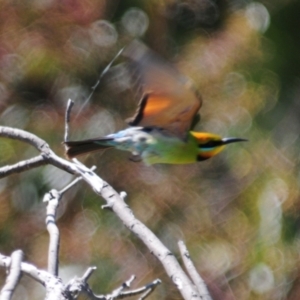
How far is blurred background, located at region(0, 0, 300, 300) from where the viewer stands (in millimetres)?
2568

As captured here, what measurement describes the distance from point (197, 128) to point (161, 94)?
47.1 inches

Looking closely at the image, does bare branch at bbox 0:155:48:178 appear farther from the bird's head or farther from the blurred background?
the blurred background

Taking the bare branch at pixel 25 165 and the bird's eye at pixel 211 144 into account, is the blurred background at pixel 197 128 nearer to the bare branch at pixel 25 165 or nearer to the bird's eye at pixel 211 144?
the bird's eye at pixel 211 144

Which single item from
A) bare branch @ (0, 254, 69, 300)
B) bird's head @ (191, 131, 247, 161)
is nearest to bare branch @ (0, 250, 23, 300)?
bare branch @ (0, 254, 69, 300)

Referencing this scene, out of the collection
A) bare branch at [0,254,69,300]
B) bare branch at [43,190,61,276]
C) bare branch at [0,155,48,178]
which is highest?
bare branch at [0,155,48,178]

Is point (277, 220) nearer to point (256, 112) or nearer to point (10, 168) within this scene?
point (256, 112)

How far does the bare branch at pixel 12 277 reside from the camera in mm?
908

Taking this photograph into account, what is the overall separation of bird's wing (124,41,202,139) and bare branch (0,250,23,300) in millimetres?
478

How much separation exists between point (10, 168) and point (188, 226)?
4.95 feet

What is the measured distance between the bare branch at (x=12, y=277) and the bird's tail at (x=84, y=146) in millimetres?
530

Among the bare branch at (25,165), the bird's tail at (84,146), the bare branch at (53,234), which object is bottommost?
the bare branch at (53,234)

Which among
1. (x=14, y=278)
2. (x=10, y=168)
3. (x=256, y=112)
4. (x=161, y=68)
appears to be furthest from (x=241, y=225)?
(x=14, y=278)

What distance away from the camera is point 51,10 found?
9.85ft

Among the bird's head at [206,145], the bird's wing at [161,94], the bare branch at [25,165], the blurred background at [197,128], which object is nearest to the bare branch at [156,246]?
the bare branch at [25,165]
